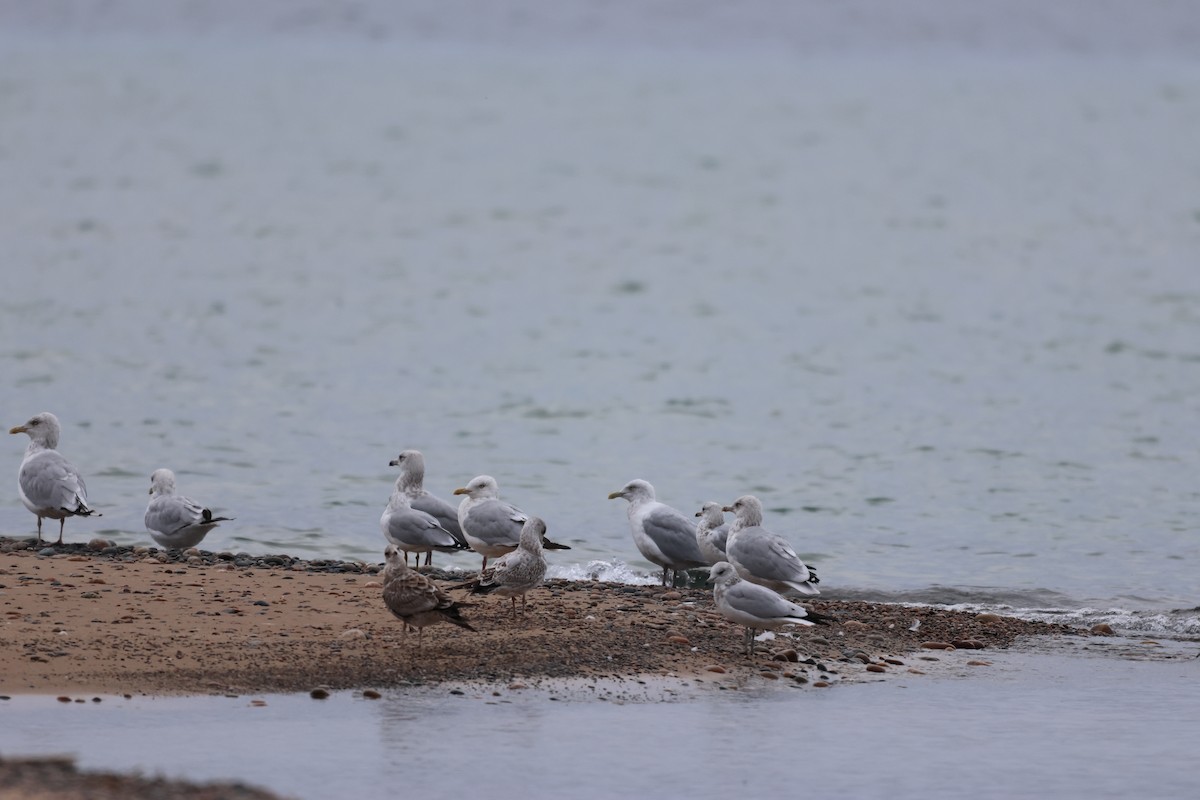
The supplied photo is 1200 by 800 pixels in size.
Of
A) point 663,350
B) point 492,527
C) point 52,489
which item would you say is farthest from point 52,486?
point 663,350

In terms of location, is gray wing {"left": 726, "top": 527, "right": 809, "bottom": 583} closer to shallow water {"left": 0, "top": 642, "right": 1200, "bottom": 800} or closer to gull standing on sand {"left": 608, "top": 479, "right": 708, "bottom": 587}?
gull standing on sand {"left": 608, "top": 479, "right": 708, "bottom": 587}

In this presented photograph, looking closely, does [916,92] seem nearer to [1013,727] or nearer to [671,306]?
[671,306]

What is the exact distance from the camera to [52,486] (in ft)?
45.8

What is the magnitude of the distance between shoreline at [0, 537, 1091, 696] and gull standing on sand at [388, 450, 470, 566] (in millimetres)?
482

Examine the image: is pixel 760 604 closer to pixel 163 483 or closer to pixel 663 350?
A: pixel 163 483

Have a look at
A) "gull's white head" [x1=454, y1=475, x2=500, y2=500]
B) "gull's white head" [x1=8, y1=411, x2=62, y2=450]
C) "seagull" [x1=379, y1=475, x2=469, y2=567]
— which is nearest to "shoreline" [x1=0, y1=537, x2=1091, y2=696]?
"seagull" [x1=379, y1=475, x2=469, y2=567]

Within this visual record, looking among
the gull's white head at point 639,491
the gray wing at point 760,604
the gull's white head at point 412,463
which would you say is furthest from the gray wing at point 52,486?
the gray wing at point 760,604

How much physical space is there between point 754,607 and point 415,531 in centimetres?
325

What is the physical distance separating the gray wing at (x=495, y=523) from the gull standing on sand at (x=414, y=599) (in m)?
2.25

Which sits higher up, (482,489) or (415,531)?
(482,489)

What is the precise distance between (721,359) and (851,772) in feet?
76.3

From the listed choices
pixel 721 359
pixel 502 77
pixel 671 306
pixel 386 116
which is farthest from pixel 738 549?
pixel 502 77

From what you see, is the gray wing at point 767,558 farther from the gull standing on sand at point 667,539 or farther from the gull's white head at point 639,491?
the gull's white head at point 639,491

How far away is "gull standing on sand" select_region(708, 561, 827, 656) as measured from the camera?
10828 mm
